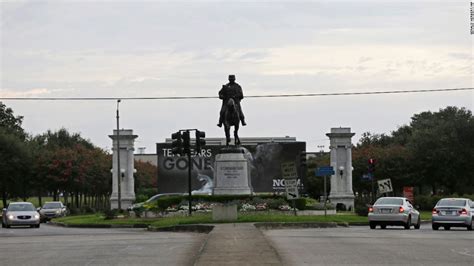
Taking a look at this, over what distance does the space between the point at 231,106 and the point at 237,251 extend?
26957mm

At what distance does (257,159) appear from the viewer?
8800 cm

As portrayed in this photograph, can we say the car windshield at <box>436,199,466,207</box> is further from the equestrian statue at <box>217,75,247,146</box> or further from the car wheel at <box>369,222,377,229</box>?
the equestrian statue at <box>217,75,247,146</box>

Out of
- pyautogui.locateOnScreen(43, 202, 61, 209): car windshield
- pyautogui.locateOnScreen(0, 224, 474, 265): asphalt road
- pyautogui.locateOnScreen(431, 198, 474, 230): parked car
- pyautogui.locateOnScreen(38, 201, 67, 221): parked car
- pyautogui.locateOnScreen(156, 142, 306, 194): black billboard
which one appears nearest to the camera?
pyautogui.locateOnScreen(0, 224, 474, 265): asphalt road

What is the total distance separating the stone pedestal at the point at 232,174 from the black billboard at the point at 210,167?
35659 millimetres

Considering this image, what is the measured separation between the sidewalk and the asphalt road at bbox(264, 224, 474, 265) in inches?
18.4

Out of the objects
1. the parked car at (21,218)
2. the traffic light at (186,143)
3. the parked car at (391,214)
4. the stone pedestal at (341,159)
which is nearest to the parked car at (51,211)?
the parked car at (21,218)

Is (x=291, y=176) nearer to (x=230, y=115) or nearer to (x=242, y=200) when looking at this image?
(x=242, y=200)

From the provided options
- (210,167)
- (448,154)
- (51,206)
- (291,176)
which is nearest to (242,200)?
(291,176)

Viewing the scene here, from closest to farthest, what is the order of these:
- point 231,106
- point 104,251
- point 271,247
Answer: point 271,247 < point 104,251 < point 231,106

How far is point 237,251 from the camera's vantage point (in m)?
21.5

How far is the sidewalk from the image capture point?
19.0m

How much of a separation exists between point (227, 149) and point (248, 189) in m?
2.24

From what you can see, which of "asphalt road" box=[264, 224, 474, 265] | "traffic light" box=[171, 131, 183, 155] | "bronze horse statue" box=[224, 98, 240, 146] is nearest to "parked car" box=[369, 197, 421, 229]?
"asphalt road" box=[264, 224, 474, 265]

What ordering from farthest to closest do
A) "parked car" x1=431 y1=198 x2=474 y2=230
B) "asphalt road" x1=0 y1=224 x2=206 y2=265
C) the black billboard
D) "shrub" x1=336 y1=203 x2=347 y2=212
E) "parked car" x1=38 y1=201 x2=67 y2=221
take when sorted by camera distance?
the black billboard
"shrub" x1=336 y1=203 x2=347 y2=212
"parked car" x1=38 y1=201 x2=67 y2=221
"parked car" x1=431 y1=198 x2=474 y2=230
"asphalt road" x1=0 y1=224 x2=206 y2=265
